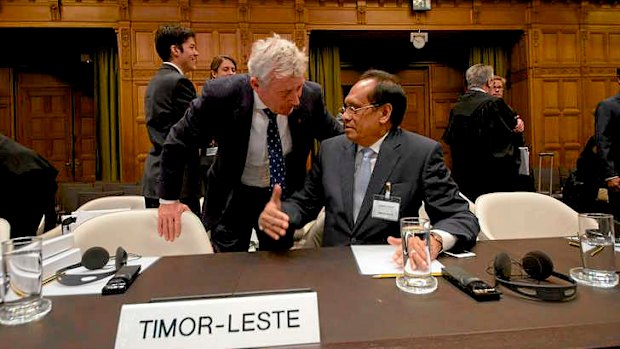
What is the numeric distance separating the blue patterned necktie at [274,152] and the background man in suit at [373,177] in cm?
14

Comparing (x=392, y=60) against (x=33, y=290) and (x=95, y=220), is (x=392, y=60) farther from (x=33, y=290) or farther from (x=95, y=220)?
(x=33, y=290)

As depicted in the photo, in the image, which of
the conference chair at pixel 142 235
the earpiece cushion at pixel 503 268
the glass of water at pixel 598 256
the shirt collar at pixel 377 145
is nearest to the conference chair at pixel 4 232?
the conference chair at pixel 142 235

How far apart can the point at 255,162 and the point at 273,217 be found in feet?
1.68

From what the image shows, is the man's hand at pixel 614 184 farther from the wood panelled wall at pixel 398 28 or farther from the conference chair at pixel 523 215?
the wood panelled wall at pixel 398 28

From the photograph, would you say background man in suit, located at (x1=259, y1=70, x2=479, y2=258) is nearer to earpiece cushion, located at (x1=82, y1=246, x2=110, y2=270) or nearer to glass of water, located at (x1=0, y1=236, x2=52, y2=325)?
earpiece cushion, located at (x1=82, y1=246, x2=110, y2=270)

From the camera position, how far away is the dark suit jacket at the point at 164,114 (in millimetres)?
2379

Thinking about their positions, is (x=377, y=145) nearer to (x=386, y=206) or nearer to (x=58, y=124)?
(x=386, y=206)

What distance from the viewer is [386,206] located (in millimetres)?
1519

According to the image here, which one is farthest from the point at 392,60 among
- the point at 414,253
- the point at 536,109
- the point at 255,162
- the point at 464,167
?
the point at 414,253

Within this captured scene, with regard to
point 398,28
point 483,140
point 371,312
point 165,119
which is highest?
point 398,28

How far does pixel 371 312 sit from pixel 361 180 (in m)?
→ 0.83

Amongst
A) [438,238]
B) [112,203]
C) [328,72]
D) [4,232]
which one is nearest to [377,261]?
[438,238]

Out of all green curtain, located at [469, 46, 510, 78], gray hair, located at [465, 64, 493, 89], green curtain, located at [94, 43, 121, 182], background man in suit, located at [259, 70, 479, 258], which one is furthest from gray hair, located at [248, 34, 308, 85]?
green curtain, located at [469, 46, 510, 78]

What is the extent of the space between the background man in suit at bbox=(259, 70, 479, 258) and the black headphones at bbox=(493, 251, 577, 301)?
0.37 meters
